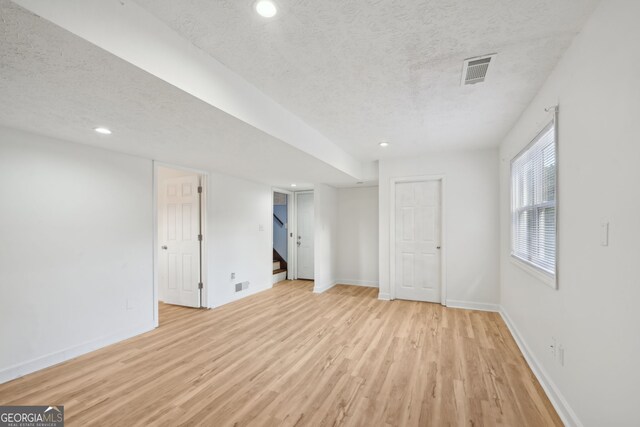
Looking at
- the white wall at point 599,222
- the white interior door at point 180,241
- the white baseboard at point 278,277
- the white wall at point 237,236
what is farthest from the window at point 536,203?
the white baseboard at point 278,277

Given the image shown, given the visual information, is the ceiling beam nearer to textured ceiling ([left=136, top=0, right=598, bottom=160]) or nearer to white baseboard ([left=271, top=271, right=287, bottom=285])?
textured ceiling ([left=136, top=0, right=598, bottom=160])

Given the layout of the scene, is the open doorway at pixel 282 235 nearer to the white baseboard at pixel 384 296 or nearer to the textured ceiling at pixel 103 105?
the white baseboard at pixel 384 296

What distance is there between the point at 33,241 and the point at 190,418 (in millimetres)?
2187

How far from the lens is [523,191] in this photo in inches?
122

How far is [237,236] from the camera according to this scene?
504 cm

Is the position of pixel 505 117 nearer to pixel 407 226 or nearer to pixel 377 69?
pixel 377 69

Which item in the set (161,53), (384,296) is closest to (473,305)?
(384,296)

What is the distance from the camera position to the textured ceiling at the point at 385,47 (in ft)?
4.96

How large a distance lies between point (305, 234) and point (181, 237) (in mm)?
2852

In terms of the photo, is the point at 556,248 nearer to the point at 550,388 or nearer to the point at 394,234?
the point at 550,388

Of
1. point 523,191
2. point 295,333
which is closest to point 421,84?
point 523,191

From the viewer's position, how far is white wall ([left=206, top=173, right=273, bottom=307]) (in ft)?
14.8

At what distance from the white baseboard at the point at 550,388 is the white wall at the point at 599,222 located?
0.02 metres

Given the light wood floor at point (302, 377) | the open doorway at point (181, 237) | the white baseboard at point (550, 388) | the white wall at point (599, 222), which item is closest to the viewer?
the white wall at point (599, 222)
